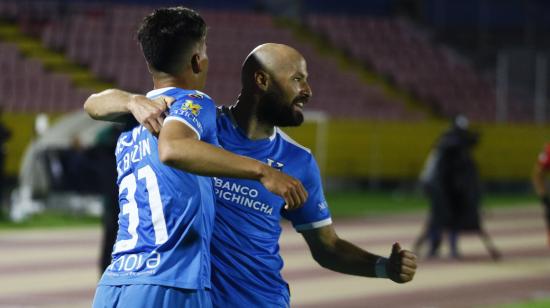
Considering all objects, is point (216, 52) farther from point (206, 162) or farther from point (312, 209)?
point (206, 162)

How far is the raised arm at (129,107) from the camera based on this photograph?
441cm

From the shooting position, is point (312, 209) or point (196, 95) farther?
point (312, 209)

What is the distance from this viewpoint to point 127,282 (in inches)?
173

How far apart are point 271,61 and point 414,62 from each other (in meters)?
36.2

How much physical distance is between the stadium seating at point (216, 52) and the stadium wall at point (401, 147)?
7.14 ft

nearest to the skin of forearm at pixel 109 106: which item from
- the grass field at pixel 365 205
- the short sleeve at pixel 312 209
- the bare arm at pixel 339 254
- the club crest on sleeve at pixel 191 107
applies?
the club crest on sleeve at pixel 191 107

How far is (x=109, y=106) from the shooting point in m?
4.86

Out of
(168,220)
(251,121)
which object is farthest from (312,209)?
(168,220)

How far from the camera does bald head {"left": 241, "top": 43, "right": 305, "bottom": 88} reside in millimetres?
5082

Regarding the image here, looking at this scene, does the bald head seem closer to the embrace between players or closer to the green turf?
the embrace between players

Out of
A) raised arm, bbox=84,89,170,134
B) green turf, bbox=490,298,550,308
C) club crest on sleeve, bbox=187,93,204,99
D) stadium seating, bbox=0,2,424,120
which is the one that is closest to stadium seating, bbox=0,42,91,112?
stadium seating, bbox=0,2,424,120

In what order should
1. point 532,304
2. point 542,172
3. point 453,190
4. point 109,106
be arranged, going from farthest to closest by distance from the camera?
point 453,190, point 542,172, point 532,304, point 109,106

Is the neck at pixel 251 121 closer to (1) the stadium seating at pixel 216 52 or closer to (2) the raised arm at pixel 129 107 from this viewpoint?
(2) the raised arm at pixel 129 107

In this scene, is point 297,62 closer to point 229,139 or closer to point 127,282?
point 229,139
